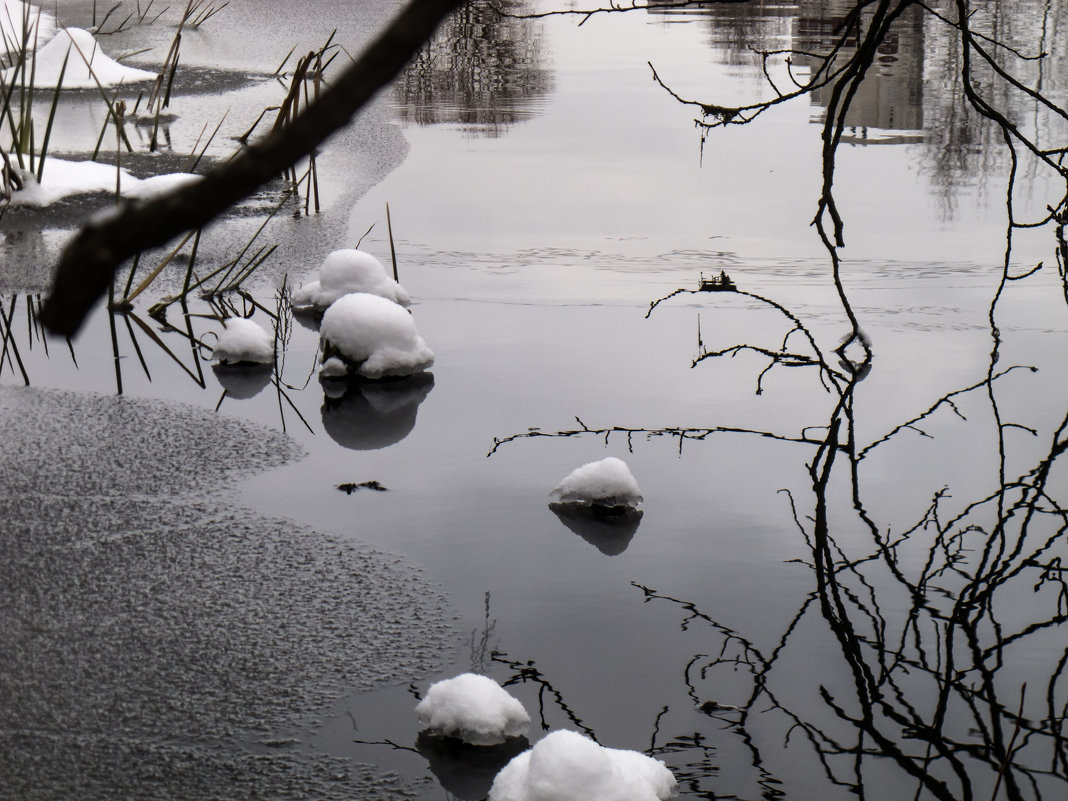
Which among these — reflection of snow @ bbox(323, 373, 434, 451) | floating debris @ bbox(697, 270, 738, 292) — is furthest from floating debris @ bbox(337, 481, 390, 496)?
floating debris @ bbox(697, 270, 738, 292)

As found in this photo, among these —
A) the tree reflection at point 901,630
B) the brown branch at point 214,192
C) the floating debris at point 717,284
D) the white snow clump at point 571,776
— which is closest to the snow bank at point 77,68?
the floating debris at point 717,284

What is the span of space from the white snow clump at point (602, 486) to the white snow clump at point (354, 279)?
72.5 inches

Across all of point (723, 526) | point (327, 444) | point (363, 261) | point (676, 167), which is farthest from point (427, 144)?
point (723, 526)

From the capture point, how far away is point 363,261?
536 centimetres

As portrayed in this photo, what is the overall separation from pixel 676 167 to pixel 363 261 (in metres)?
3.68

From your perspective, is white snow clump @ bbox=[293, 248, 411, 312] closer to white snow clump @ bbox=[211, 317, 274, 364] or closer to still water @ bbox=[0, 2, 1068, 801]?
still water @ bbox=[0, 2, 1068, 801]

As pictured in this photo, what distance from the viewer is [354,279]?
537cm

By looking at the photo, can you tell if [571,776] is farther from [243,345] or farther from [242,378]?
[243,345]

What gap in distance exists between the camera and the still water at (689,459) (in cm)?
261

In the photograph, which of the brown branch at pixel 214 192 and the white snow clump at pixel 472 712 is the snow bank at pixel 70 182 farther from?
the brown branch at pixel 214 192

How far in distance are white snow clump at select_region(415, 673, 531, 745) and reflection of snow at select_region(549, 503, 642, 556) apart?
92cm

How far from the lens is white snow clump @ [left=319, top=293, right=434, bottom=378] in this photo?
4.70m

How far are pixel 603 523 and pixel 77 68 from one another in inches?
335

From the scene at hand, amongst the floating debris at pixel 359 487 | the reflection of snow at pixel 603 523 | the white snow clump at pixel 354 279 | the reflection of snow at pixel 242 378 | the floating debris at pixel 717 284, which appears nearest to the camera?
the reflection of snow at pixel 603 523
